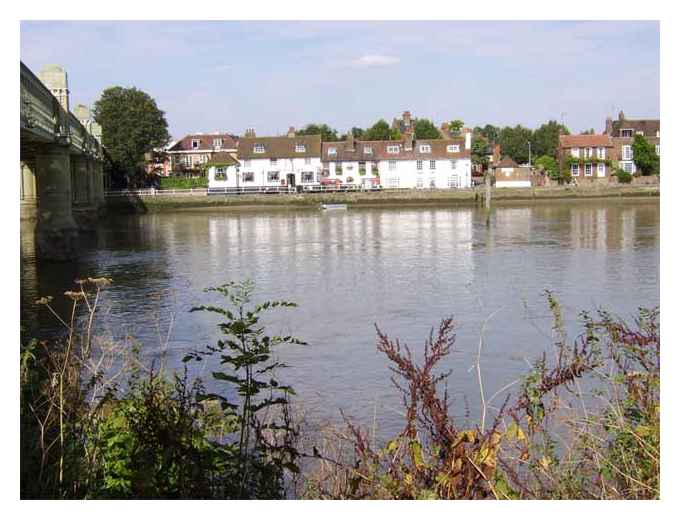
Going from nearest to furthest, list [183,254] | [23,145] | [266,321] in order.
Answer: [266,321], [23,145], [183,254]

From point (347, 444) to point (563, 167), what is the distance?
7613 centimetres

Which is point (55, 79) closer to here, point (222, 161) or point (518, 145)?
point (222, 161)

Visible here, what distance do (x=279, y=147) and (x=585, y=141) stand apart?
2990 centimetres

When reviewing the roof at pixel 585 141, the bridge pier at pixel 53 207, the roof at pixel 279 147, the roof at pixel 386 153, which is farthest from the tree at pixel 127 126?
the bridge pier at pixel 53 207

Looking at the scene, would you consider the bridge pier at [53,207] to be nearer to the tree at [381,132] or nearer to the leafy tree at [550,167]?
the leafy tree at [550,167]

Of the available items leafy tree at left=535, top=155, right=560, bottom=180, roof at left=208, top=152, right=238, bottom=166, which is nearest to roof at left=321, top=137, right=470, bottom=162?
leafy tree at left=535, top=155, right=560, bottom=180

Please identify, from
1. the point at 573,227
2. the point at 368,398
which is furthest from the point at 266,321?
the point at 573,227

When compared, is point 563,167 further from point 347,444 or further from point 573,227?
point 347,444

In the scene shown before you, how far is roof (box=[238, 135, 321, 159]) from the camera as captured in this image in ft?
274

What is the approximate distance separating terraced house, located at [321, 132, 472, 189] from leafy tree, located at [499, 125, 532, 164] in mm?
22557

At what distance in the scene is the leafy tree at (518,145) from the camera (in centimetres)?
10356

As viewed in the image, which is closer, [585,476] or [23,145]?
[585,476]

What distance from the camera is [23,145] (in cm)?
2792

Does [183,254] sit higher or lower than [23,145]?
lower
